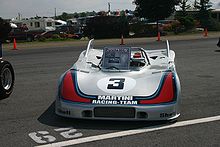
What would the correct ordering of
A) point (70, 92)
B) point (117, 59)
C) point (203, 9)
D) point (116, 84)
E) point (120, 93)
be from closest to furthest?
point (120, 93) < point (70, 92) < point (116, 84) < point (117, 59) < point (203, 9)

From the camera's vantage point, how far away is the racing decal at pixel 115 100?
5051 millimetres

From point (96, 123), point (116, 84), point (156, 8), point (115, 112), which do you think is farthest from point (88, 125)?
point (156, 8)

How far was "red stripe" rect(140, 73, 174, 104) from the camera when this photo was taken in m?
5.13

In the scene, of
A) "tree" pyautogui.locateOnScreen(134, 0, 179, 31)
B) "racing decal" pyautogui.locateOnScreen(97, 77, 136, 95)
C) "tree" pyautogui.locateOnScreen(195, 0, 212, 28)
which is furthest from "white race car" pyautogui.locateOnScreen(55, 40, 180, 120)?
"tree" pyautogui.locateOnScreen(195, 0, 212, 28)

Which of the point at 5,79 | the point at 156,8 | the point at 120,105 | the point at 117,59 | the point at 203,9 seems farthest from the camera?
the point at 203,9

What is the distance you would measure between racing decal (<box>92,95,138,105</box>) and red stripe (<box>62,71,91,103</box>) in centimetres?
16

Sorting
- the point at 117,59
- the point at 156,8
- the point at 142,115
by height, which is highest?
the point at 156,8

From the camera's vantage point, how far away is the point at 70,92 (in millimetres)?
5324

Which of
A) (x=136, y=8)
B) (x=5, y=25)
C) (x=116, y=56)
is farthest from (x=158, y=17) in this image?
(x=116, y=56)

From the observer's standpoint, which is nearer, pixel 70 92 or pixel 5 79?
A: pixel 70 92

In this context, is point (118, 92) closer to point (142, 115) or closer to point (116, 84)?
point (116, 84)

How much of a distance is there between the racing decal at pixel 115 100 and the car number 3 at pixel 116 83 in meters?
0.26

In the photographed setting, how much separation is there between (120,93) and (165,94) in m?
0.66

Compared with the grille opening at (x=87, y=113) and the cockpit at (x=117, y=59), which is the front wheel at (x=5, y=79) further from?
the grille opening at (x=87, y=113)
